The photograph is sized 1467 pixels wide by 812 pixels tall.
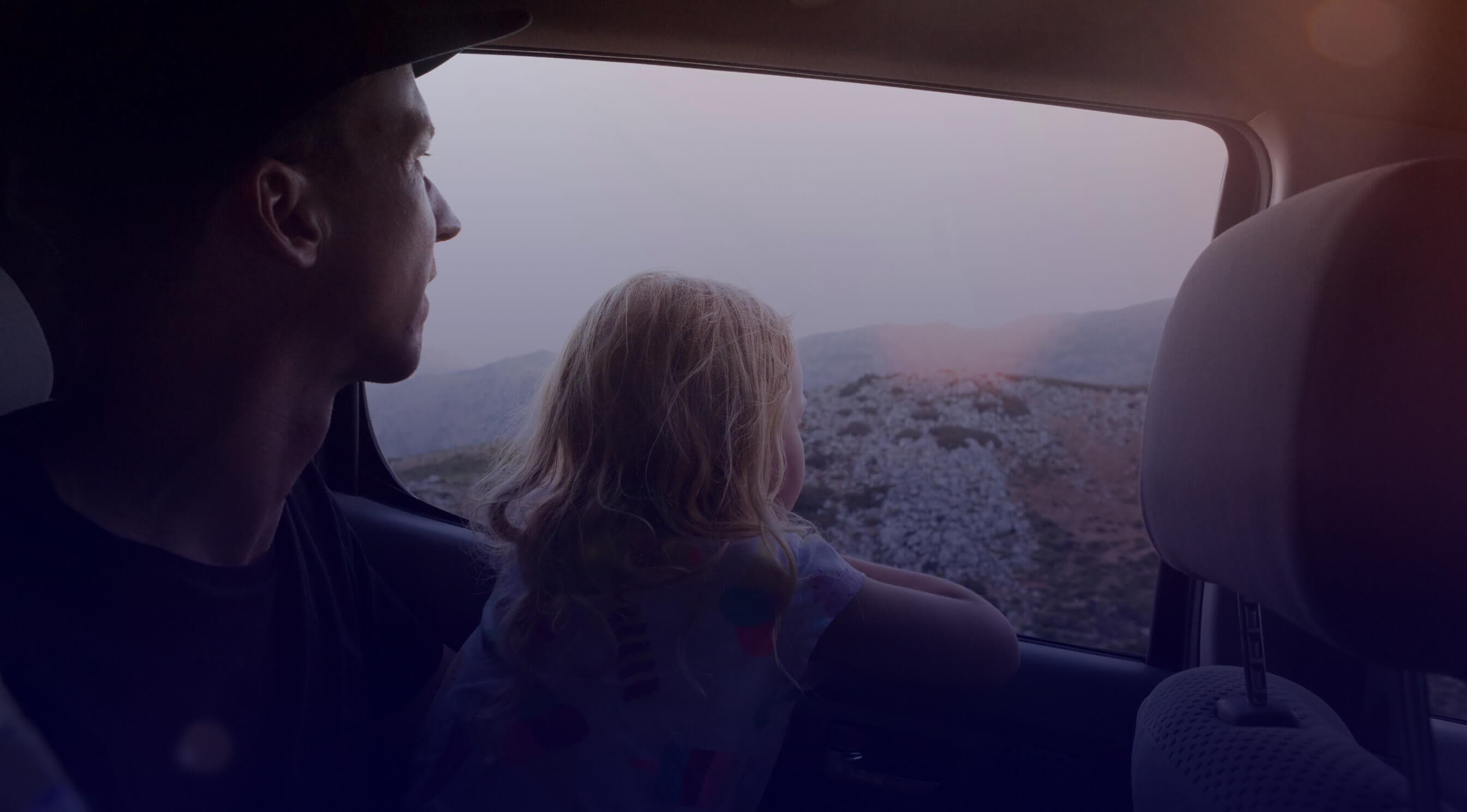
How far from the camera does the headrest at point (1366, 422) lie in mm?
867

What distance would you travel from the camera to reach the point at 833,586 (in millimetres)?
1537

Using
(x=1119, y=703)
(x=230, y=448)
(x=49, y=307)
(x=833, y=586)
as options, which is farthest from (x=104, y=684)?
(x=1119, y=703)

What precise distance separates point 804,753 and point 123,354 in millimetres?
1598

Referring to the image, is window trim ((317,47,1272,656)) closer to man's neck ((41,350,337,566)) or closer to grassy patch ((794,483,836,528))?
grassy patch ((794,483,836,528))

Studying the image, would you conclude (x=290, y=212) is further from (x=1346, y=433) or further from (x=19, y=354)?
(x=1346, y=433)

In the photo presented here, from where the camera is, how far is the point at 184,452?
3.96ft

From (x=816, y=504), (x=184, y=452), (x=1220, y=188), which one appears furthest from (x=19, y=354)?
(x=1220, y=188)

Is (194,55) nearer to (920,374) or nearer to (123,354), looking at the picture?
(123,354)

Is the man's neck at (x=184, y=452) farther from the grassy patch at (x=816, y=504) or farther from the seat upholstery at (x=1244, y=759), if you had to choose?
the seat upholstery at (x=1244, y=759)

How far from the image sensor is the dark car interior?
2.93 feet

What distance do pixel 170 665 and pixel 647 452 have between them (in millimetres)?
801

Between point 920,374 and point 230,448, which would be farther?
point 920,374

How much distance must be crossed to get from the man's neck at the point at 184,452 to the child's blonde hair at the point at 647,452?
0.48 metres

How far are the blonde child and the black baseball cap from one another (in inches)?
27.6
